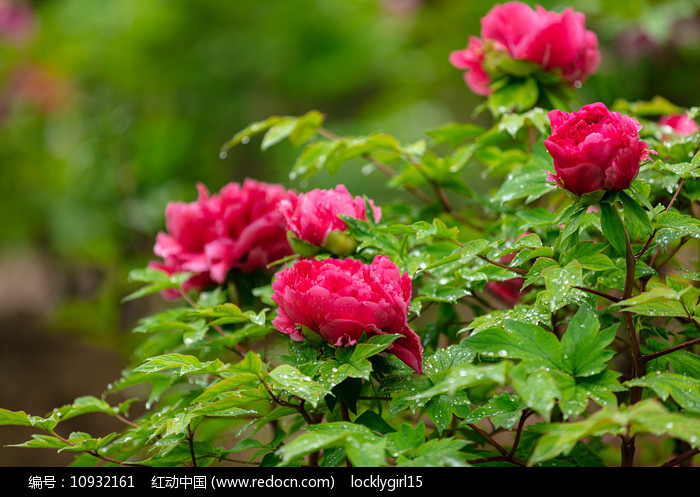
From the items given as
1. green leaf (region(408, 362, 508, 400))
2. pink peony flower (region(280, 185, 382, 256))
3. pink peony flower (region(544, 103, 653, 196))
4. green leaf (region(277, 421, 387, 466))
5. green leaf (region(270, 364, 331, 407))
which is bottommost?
green leaf (region(277, 421, 387, 466))

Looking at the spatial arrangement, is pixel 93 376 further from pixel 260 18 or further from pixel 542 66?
pixel 542 66

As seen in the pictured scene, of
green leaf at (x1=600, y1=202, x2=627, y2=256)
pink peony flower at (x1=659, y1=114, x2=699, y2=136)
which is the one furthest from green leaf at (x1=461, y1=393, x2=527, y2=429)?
pink peony flower at (x1=659, y1=114, x2=699, y2=136)

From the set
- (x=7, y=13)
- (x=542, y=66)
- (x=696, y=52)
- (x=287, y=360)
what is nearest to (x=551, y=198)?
(x=542, y=66)

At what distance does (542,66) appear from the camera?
92 centimetres

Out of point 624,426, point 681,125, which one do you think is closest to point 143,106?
point 681,125

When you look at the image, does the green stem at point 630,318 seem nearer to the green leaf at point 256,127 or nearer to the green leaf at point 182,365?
the green leaf at point 182,365

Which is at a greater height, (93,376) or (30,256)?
(30,256)

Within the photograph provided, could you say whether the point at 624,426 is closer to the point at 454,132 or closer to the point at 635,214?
the point at 635,214

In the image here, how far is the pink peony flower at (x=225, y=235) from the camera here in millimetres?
893

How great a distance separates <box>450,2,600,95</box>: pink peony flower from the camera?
900 millimetres

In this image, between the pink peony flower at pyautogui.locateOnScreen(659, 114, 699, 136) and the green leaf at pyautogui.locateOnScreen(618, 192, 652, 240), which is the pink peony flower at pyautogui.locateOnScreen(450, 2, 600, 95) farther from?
the green leaf at pyautogui.locateOnScreen(618, 192, 652, 240)

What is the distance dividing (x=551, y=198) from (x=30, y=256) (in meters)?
3.65

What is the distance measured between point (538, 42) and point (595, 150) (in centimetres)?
40

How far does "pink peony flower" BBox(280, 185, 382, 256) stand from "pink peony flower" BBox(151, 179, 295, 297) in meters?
0.14
